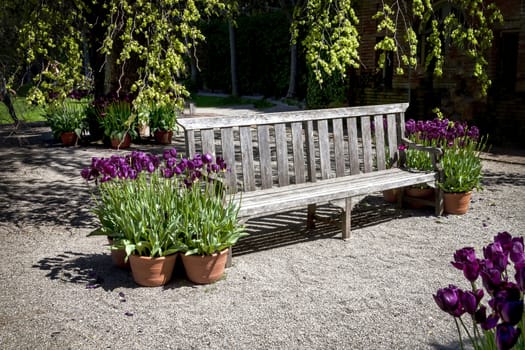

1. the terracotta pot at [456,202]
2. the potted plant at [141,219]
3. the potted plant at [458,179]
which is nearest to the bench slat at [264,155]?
the potted plant at [141,219]

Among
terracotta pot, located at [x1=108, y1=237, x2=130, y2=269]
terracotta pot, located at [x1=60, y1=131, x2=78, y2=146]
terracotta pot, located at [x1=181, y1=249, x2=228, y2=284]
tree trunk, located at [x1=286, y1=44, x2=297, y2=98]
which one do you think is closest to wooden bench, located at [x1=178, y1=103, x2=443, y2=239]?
terracotta pot, located at [x1=181, y1=249, x2=228, y2=284]

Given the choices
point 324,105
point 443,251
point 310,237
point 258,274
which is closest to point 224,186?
point 258,274

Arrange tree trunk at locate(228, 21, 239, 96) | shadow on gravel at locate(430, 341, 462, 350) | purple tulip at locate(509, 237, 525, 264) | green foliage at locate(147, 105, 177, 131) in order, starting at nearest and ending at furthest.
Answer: purple tulip at locate(509, 237, 525, 264)
shadow on gravel at locate(430, 341, 462, 350)
green foliage at locate(147, 105, 177, 131)
tree trunk at locate(228, 21, 239, 96)

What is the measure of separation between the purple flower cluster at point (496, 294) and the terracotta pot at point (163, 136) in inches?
401

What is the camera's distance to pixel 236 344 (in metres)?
3.37

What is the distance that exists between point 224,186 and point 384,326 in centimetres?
170

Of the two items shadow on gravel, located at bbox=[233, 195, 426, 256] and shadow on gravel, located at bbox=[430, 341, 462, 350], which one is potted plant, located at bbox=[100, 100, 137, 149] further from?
shadow on gravel, located at bbox=[430, 341, 462, 350]

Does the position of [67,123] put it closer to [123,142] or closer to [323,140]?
[123,142]

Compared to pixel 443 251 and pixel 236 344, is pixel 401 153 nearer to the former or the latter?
pixel 443 251

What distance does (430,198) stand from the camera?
645cm

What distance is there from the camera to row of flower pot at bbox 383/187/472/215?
20.3 feet

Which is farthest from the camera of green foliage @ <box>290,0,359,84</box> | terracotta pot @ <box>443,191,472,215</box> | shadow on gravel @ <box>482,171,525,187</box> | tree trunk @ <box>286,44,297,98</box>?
tree trunk @ <box>286,44,297,98</box>

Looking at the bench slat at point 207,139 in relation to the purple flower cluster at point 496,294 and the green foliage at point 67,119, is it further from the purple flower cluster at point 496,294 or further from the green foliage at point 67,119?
the green foliage at point 67,119

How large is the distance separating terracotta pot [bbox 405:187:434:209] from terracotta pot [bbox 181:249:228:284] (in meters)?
2.92
